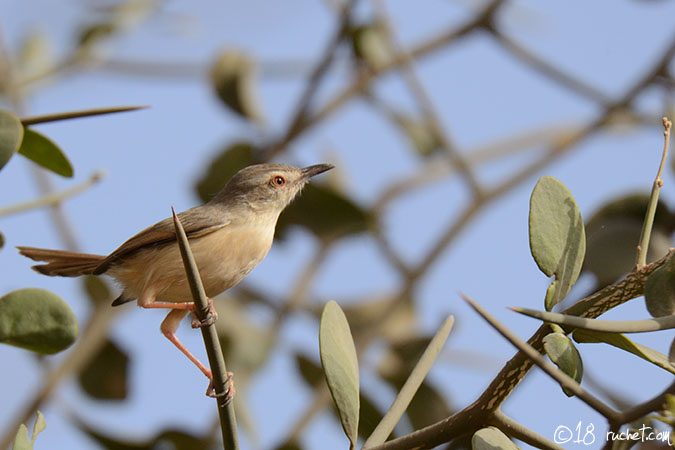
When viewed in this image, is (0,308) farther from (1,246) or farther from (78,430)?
(78,430)

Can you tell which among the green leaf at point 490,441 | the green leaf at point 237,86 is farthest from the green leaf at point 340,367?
the green leaf at point 237,86

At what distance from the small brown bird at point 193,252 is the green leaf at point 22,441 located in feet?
2.68

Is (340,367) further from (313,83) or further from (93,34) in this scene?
(93,34)

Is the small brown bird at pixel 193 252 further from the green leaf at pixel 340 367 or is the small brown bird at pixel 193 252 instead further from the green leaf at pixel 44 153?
the green leaf at pixel 340 367

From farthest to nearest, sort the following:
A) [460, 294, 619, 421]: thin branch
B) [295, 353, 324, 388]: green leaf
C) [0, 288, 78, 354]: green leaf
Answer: [295, 353, 324, 388]: green leaf
[0, 288, 78, 354]: green leaf
[460, 294, 619, 421]: thin branch

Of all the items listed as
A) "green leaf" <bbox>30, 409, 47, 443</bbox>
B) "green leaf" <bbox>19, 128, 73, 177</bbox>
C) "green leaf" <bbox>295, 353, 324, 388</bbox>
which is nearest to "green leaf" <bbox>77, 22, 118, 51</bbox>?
"green leaf" <bbox>295, 353, 324, 388</bbox>

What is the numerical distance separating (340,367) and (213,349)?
0.19 meters

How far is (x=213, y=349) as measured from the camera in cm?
112

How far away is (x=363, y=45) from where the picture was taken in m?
3.50

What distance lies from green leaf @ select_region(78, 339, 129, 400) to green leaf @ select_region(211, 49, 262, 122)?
1.06 m

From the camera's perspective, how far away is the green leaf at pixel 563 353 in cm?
104

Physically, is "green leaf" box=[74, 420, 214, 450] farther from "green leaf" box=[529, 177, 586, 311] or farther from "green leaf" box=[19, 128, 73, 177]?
"green leaf" box=[529, 177, 586, 311]

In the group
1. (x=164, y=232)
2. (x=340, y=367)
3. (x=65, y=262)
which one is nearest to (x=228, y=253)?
(x=164, y=232)

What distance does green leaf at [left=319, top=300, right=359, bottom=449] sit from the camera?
1.15 metres
